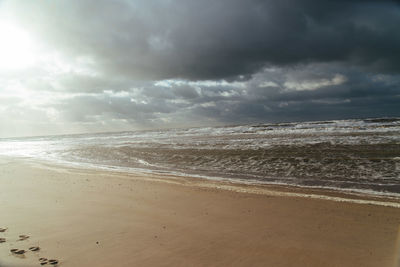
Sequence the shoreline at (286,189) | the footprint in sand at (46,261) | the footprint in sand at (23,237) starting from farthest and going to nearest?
the shoreline at (286,189) → the footprint in sand at (23,237) → the footprint in sand at (46,261)

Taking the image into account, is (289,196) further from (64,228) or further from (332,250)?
(64,228)

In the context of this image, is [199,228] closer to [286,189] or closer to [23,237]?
Result: [23,237]

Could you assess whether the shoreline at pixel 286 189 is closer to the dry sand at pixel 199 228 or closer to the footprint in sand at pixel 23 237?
the dry sand at pixel 199 228

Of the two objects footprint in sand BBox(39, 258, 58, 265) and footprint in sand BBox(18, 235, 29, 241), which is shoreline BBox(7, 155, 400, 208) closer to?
footprint in sand BBox(18, 235, 29, 241)

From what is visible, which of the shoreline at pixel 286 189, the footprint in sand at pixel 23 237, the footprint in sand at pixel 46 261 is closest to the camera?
the footprint in sand at pixel 46 261

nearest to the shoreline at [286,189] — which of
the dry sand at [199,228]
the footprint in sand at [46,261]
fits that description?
the dry sand at [199,228]

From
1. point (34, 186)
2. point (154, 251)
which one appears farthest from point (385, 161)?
point (34, 186)

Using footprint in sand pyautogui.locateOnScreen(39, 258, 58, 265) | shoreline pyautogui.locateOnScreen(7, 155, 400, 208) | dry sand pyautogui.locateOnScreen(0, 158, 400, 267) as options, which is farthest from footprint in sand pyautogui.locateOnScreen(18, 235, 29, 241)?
shoreline pyautogui.locateOnScreen(7, 155, 400, 208)

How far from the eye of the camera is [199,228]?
20.6 ft

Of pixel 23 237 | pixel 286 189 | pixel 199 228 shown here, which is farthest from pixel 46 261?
pixel 286 189

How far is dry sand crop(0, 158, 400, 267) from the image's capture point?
15.7 feet

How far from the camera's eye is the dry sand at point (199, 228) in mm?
4797

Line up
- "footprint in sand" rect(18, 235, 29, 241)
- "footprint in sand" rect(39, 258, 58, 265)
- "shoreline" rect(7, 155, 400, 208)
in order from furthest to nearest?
"shoreline" rect(7, 155, 400, 208) < "footprint in sand" rect(18, 235, 29, 241) < "footprint in sand" rect(39, 258, 58, 265)

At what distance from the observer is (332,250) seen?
16.3 feet
